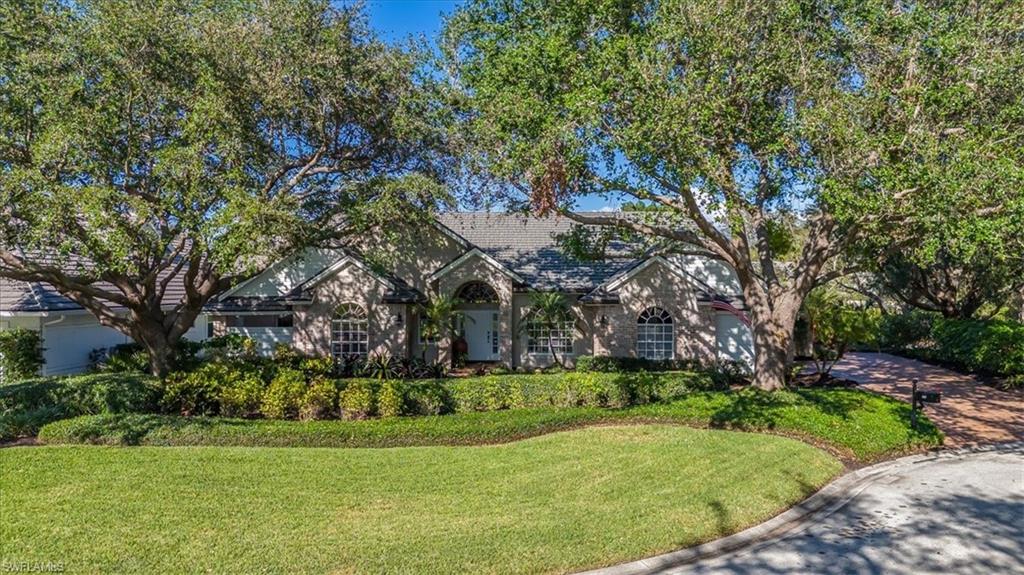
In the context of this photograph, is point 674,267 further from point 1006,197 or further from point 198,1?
point 198,1

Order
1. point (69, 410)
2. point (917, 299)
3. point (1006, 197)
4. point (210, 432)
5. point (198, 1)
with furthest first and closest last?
point (917, 299), point (198, 1), point (69, 410), point (210, 432), point (1006, 197)

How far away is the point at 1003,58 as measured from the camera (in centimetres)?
1121

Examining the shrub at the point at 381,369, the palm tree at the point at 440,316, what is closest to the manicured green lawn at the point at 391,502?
the shrub at the point at 381,369

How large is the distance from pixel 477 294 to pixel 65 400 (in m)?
14.4

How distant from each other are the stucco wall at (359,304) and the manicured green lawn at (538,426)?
393 inches

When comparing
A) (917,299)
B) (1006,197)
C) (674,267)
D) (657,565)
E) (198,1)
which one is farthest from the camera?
(917,299)

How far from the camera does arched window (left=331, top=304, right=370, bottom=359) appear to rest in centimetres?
2284

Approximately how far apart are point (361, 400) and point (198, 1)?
10405mm

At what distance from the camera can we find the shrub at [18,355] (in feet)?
56.9

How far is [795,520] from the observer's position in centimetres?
870

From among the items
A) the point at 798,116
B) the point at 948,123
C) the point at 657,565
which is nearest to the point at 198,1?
the point at 798,116

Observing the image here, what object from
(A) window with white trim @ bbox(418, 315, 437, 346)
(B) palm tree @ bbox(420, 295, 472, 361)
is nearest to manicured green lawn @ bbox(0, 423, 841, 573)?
(B) palm tree @ bbox(420, 295, 472, 361)

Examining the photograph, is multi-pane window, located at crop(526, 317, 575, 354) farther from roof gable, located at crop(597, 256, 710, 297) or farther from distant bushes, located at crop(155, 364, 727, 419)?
distant bushes, located at crop(155, 364, 727, 419)

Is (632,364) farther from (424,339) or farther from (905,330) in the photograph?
(905,330)
